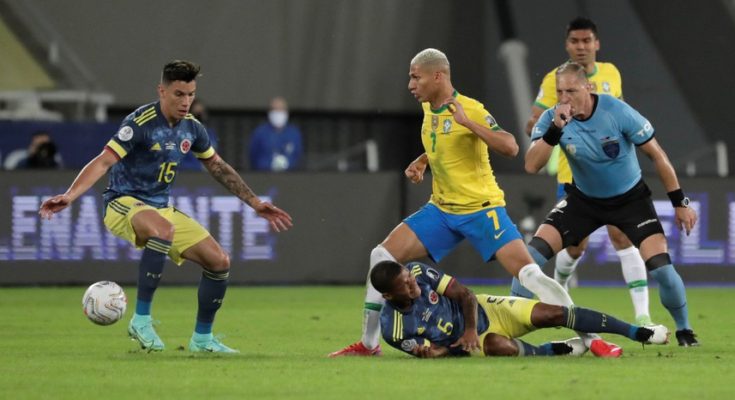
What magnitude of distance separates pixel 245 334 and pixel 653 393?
Result: 501 cm

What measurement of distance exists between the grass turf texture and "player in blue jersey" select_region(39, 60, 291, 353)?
1.00 feet

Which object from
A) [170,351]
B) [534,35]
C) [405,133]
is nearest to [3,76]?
[405,133]

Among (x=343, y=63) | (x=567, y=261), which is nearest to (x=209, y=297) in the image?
(x=567, y=261)

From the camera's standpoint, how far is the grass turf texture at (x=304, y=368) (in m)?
7.86

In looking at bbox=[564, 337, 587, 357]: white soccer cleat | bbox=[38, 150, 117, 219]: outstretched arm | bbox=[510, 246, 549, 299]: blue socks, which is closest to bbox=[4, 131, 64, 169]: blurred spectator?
bbox=[38, 150, 117, 219]: outstretched arm

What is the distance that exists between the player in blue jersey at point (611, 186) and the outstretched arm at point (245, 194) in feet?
5.96

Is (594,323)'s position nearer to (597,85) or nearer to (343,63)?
(597,85)

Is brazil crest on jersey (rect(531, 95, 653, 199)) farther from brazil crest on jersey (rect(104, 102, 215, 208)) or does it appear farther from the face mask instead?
the face mask

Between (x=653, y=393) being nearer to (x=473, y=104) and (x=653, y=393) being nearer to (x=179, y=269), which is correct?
(x=473, y=104)

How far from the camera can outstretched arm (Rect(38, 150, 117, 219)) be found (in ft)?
31.1

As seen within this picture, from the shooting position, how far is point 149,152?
10.3m

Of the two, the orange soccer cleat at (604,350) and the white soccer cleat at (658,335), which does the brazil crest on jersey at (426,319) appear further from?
the white soccer cleat at (658,335)

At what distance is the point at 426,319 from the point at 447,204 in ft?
3.08

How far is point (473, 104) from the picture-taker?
32.7 feet
